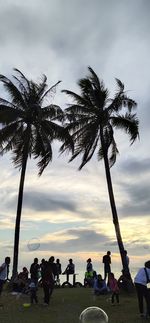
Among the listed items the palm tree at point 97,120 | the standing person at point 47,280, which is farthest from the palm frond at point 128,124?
the standing person at point 47,280

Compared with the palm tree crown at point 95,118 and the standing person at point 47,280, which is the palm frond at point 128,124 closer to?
the palm tree crown at point 95,118

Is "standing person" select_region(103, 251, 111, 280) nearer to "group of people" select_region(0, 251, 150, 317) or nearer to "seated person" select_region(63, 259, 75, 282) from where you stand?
"group of people" select_region(0, 251, 150, 317)

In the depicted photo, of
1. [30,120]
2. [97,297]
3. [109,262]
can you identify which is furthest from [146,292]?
[30,120]

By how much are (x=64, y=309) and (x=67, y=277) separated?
10.1 m

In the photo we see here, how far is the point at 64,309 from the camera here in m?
17.3

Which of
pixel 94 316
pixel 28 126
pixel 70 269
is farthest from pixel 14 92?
pixel 94 316

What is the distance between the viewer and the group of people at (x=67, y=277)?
14.2 meters

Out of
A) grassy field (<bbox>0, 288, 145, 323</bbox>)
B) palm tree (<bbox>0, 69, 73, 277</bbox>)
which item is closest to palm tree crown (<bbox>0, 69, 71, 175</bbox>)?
palm tree (<bbox>0, 69, 73, 277</bbox>)

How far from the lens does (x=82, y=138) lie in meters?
27.4

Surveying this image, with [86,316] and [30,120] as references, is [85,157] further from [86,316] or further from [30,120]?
[86,316]

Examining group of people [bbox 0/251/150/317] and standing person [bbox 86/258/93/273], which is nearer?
group of people [bbox 0/251/150/317]

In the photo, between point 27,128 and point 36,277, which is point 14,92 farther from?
point 36,277


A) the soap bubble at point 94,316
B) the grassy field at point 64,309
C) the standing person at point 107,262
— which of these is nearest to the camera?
the soap bubble at point 94,316

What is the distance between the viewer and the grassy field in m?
15.2
